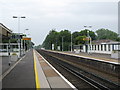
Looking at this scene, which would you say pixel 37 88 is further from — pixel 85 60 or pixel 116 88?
pixel 85 60

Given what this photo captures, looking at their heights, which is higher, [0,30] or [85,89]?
[0,30]

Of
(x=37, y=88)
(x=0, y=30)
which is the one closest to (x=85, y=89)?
(x=37, y=88)

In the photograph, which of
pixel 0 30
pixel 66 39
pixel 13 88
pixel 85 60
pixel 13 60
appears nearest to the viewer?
pixel 13 88

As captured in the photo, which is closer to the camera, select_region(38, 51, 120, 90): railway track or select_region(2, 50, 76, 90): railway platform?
select_region(2, 50, 76, 90): railway platform

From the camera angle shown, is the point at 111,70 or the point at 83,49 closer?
the point at 111,70

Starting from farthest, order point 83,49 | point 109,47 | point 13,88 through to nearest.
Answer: point 83,49
point 109,47
point 13,88

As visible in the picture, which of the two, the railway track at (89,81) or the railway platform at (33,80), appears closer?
the railway platform at (33,80)

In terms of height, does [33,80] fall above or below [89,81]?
above

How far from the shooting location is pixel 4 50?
181ft

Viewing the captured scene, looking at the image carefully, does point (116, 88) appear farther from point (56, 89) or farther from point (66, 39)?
point (66, 39)

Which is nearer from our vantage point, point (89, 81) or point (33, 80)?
point (33, 80)

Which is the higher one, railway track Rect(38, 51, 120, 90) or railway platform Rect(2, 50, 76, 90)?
railway platform Rect(2, 50, 76, 90)

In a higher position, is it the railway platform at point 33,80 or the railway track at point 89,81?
the railway platform at point 33,80

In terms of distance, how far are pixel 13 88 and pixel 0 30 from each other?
6.82 metres
